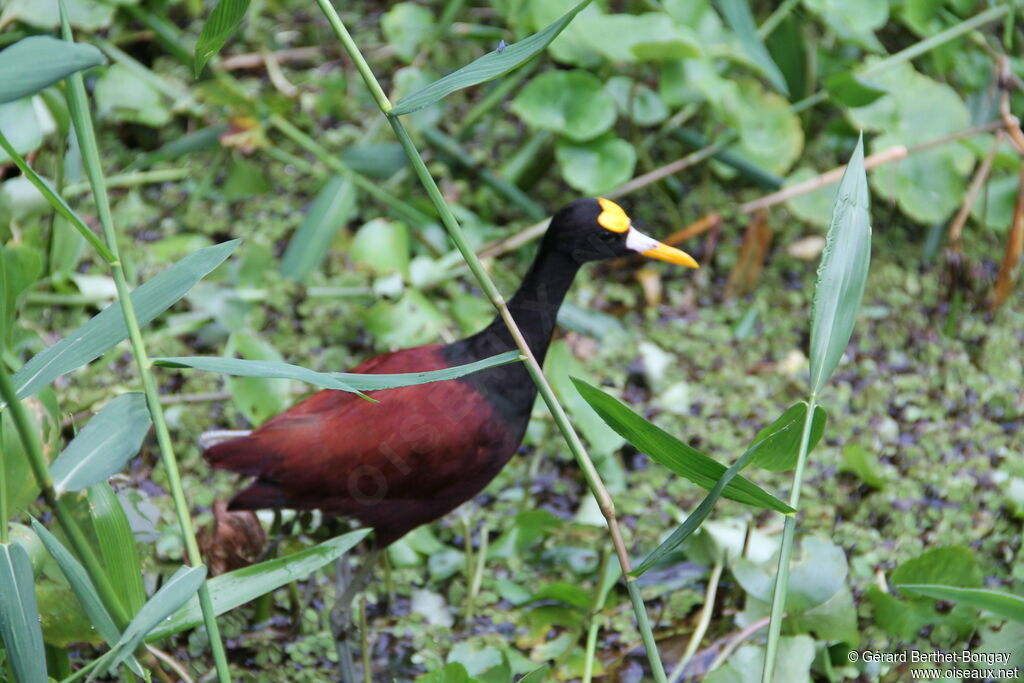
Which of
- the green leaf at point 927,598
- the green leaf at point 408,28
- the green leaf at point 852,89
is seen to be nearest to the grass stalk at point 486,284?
the green leaf at point 927,598

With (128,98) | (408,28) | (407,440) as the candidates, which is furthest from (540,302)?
(128,98)

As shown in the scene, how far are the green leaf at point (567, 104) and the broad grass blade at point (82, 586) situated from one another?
1.78m

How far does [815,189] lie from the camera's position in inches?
106

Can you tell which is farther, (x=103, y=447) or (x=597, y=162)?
(x=597, y=162)

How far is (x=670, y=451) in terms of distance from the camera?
47.7 inches

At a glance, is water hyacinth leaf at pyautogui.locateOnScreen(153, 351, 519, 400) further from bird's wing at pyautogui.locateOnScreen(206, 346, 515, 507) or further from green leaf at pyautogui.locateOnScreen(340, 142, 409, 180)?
green leaf at pyautogui.locateOnScreen(340, 142, 409, 180)

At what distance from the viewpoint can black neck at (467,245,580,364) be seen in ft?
6.13

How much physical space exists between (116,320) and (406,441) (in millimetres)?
645

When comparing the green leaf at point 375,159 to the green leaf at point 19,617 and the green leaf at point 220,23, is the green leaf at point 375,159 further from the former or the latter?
the green leaf at point 19,617

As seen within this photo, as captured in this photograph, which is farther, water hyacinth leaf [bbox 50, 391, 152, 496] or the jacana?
the jacana

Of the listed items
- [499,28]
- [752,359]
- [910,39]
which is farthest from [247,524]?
[910,39]

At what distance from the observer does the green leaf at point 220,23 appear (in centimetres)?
113

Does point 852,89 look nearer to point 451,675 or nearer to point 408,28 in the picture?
point 408,28

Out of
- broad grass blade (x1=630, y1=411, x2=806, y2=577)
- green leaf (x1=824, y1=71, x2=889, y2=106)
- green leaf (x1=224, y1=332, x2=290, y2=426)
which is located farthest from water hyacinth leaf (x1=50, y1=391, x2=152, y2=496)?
green leaf (x1=824, y1=71, x2=889, y2=106)
